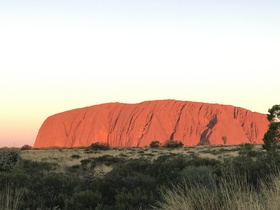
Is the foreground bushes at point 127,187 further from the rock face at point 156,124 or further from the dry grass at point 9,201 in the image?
the rock face at point 156,124

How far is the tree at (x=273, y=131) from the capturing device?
16.3 meters

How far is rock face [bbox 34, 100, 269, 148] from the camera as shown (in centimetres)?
10662

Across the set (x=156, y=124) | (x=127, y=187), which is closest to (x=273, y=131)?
(x=127, y=187)

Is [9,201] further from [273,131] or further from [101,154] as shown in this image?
[101,154]

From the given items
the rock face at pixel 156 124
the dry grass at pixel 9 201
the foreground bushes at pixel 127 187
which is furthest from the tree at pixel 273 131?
the rock face at pixel 156 124

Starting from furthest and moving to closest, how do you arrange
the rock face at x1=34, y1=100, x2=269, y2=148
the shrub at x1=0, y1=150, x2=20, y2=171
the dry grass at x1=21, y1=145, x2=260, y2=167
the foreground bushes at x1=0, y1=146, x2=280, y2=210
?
the rock face at x1=34, y1=100, x2=269, y2=148 → the dry grass at x1=21, y1=145, x2=260, y2=167 → the shrub at x1=0, y1=150, x2=20, y2=171 → the foreground bushes at x1=0, y1=146, x2=280, y2=210

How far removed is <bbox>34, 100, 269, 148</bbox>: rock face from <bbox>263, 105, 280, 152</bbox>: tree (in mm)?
84652

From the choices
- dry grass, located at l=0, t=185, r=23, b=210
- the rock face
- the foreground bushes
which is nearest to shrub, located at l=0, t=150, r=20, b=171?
the foreground bushes

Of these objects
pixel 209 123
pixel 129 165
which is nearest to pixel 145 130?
pixel 209 123

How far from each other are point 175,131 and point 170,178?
99.0 metres

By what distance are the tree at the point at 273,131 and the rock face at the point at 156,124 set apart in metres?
84.7

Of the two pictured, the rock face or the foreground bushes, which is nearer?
the foreground bushes

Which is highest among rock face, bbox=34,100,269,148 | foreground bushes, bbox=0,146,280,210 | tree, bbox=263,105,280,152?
tree, bbox=263,105,280,152

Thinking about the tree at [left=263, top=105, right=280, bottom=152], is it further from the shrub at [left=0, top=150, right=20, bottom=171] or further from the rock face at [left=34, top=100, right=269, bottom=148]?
the rock face at [left=34, top=100, right=269, bottom=148]
